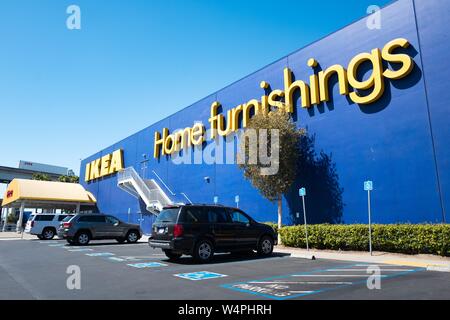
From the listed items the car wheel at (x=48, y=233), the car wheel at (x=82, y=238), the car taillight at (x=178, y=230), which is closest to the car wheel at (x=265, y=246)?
the car taillight at (x=178, y=230)

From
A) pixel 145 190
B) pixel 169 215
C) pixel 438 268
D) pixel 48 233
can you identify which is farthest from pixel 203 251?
pixel 145 190

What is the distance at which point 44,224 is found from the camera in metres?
25.5

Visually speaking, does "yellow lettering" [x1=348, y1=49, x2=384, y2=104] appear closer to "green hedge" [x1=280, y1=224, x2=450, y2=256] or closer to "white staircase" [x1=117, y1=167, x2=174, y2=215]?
"green hedge" [x1=280, y1=224, x2=450, y2=256]

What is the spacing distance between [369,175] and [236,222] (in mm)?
7112

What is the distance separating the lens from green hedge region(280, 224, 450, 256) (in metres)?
11.9

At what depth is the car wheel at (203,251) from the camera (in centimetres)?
1139

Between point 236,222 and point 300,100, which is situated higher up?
point 300,100

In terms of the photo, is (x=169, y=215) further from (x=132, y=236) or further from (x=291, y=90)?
(x=291, y=90)

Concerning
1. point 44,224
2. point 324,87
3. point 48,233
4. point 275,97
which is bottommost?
point 48,233

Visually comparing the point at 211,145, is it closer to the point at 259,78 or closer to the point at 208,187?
the point at 208,187

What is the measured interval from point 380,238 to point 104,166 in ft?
118

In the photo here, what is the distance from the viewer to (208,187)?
2588 centimetres

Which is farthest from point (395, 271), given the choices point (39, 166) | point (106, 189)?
point (39, 166)

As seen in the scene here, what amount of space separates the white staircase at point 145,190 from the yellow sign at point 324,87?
6132mm
